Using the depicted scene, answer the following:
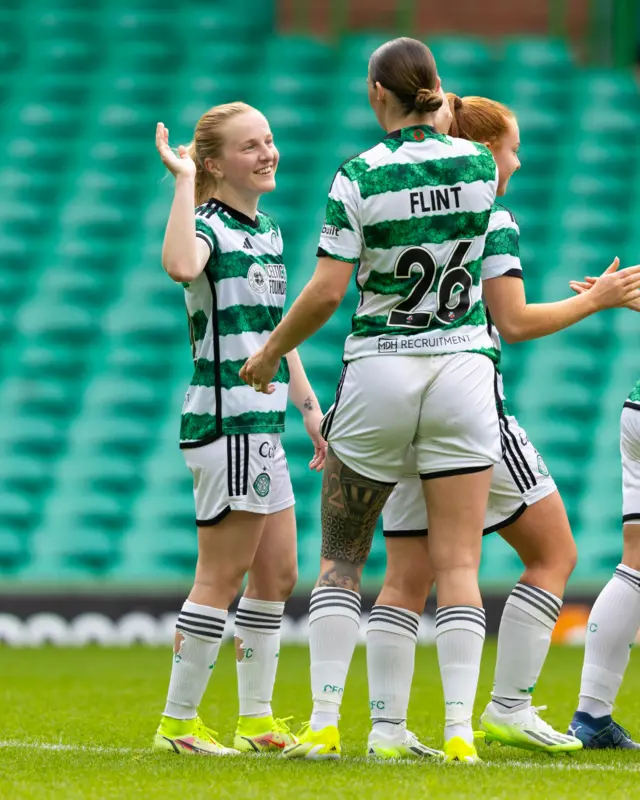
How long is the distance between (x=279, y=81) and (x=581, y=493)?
492 cm

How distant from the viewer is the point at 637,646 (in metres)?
8.83

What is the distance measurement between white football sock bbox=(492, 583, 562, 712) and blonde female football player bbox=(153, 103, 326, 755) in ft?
2.27

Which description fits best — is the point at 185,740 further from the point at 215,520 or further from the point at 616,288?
the point at 616,288

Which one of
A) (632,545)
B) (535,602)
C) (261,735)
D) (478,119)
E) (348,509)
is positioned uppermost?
(478,119)

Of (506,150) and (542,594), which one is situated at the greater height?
(506,150)

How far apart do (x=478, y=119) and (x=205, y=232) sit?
2.84 feet

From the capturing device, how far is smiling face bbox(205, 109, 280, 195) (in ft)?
15.3

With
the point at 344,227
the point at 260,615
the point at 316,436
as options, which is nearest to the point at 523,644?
the point at 260,615

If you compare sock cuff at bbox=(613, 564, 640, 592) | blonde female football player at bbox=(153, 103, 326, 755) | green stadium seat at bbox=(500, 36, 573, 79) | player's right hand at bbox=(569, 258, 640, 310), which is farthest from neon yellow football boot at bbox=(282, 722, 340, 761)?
green stadium seat at bbox=(500, 36, 573, 79)

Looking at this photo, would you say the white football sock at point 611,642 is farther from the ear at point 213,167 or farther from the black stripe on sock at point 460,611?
the ear at point 213,167

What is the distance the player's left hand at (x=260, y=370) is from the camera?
13.5ft

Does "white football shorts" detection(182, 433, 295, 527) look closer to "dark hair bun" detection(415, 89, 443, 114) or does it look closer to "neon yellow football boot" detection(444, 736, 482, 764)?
"neon yellow football boot" detection(444, 736, 482, 764)

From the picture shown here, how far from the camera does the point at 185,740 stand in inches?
175

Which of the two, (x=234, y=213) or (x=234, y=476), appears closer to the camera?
(x=234, y=476)
